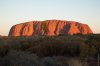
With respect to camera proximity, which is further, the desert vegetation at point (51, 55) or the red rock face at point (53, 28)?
the red rock face at point (53, 28)

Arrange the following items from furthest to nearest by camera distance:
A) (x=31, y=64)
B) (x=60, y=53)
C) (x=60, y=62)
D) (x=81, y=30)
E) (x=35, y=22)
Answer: (x=35, y=22) < (x=81, y=30) < (x=60, y=53) < (x=60, y=62) < (x=31, y=64)

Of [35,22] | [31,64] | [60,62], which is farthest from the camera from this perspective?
[35,22]

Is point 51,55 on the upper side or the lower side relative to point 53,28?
upper

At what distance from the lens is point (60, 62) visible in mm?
16484

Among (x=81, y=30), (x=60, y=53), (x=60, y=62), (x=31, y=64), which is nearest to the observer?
(x=31, y=64)

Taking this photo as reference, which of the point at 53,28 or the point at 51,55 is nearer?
the point at 51,55

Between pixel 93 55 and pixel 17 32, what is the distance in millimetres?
166209

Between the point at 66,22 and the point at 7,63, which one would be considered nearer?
the point at 7,63

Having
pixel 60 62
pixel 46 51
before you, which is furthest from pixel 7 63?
pixel 46 51

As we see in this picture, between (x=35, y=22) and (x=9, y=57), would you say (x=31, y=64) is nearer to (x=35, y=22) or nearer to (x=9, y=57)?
(x=9, y=57)

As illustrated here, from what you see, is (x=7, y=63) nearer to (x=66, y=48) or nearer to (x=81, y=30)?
(x=66, y=48)

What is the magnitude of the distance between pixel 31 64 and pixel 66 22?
563 feet

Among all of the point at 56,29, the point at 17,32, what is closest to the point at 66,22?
the point at 56,29

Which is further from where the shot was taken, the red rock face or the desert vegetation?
the red rock face
